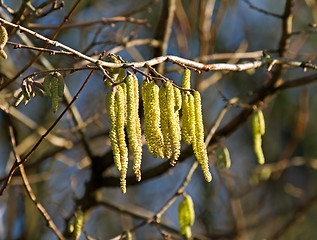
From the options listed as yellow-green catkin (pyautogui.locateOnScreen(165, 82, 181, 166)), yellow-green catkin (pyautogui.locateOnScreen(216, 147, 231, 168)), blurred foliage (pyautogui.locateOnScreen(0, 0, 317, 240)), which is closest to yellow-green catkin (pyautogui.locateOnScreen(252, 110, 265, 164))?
yellow-green catkin (pyautogui.locateOnScreen(216, 147, 231, 168))

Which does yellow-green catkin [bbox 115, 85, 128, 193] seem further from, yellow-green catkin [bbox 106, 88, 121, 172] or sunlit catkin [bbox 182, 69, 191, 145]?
sunlit catkin [bbox 182, 69, 191, 145]

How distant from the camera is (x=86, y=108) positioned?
5.01m

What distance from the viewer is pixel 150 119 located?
1.43m

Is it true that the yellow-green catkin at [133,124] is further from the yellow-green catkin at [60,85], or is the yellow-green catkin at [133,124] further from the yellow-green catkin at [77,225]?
the yellow-green catkin at [77,225]

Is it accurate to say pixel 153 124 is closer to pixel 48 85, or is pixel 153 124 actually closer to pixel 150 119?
pixel 150 119

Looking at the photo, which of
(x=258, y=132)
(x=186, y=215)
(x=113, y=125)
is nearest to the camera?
(x=113, y=125)

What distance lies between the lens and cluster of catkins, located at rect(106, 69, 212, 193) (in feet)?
4.57

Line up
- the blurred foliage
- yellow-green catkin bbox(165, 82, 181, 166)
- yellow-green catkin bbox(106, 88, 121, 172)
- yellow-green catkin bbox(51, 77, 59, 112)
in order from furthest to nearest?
the blurred foliage → yellow-green catkin bbox(51, 77, 59, 112) → yellow-green catkin bbox(165, 82, 181, 166) → yellow-green catkin bbox(106, 88, 121, 172)

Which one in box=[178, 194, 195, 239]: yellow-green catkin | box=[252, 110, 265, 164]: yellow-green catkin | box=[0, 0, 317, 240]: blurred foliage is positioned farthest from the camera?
box=[0, 0, 317, 240]: blurred foliage

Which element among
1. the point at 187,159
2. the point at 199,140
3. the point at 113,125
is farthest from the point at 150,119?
the point at 187,159

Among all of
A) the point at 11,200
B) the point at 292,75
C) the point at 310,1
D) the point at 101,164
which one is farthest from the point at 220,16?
the point at 292,75

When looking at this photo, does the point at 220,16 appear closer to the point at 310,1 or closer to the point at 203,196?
the point at 310,1

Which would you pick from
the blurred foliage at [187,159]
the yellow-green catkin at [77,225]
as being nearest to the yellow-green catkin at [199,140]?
the yellow-green catkin at [77,225]

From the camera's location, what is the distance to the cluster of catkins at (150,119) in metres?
1.39
